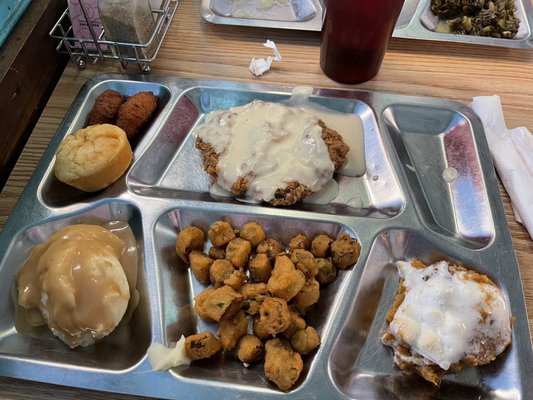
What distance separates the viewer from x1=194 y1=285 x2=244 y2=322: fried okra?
1.05 m

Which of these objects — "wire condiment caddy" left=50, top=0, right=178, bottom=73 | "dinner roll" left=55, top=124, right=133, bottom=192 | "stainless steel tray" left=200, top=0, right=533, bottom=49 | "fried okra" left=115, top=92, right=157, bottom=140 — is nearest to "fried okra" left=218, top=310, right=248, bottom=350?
"dinner roll" left=55, top=124, right=133, bottom=192

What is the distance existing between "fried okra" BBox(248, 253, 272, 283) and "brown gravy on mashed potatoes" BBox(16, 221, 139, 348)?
312mm

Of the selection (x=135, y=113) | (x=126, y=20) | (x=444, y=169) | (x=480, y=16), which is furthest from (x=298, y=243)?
(x=480, y=16)

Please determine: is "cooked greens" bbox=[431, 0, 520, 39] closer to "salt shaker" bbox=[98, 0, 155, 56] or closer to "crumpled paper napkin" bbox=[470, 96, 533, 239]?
"crumpled paper napkin" bbox=[470, 96, 533, 239]

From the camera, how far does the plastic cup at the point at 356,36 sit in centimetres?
136

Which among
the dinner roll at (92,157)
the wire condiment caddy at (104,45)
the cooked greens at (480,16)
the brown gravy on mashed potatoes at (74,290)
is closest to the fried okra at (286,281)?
the brown gravy on mashed potatoes at (74,290)

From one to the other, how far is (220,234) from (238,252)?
0.08 m

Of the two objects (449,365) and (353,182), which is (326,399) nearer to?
(449,365)

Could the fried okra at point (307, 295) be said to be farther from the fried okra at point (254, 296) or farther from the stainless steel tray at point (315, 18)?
the stainless steel tray at point (315, 18)

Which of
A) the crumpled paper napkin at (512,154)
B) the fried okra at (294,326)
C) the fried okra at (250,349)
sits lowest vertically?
the fried okra at (250,349)

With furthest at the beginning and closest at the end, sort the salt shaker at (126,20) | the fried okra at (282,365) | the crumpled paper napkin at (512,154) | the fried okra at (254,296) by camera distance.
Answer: the salt shaker at (126,20) → the crumpled paper napkin at (512,154) → the fried okra at (254,296) → the fried okra at (282,365)

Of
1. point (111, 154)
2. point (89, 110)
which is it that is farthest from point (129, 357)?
point (89, 110)

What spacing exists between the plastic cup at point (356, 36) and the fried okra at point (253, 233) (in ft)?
2.27

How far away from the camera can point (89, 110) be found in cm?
153
